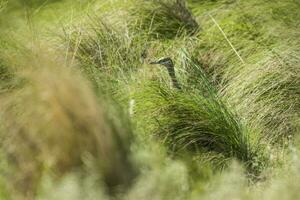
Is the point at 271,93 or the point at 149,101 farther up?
the point at 149,101

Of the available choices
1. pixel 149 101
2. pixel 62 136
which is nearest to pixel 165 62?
pixel 149 101

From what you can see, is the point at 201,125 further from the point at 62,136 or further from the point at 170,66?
the point at 62,136

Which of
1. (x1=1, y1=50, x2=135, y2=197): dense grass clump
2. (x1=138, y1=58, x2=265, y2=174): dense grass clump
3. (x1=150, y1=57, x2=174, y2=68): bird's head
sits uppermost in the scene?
(x1=1, y1=50, x2=135, y2=197): dense grass clump

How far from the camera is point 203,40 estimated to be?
203 inches

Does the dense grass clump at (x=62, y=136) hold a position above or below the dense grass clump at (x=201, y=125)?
above

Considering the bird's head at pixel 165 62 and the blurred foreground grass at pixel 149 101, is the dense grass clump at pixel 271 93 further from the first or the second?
the bird's head at pixel 165 62

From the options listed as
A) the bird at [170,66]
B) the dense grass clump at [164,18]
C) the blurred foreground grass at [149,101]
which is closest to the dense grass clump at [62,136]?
the blurred foreground grass at [149,101]

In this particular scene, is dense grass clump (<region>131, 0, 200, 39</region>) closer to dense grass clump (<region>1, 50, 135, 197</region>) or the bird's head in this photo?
the bird's head

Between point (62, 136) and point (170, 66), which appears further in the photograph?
point (170, 66)

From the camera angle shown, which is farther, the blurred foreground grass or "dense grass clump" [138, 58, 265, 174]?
"dense grass clump" [138, 58, 265, 174]

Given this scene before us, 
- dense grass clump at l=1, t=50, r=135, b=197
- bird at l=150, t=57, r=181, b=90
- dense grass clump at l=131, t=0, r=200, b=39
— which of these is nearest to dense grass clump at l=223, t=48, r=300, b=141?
bird at l=150, t=57, r=181, b=90

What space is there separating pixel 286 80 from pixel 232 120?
0.48 m

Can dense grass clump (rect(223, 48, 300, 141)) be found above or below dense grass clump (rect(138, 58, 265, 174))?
below

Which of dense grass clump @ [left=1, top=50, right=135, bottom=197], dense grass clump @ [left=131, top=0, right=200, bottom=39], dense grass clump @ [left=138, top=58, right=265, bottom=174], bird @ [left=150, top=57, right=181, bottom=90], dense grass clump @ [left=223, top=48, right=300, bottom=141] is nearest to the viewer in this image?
dense grass clump @ [left=1, top=50, right=135, bottom=197]
